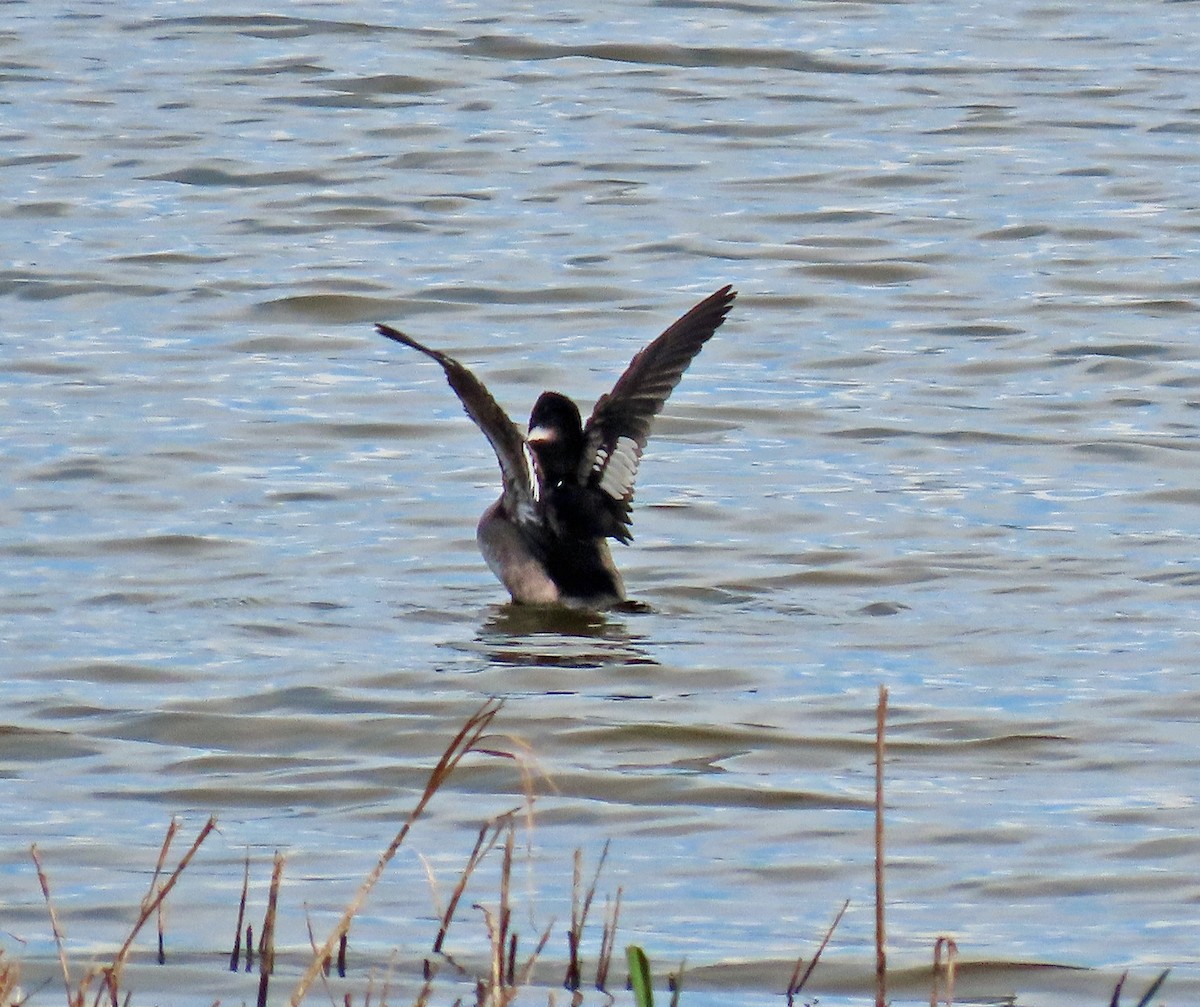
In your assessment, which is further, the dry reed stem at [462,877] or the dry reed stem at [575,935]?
the dry reed stem at [575,935]

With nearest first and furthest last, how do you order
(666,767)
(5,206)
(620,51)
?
1. (666,767)
2. (5,206)
3. (620,51)

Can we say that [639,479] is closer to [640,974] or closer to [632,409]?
[632,409]

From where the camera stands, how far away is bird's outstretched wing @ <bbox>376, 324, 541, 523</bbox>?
355 inches

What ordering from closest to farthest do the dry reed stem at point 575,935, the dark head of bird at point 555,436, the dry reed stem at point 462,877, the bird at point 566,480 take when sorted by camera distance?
the dry reed stem at point 462,877 → the dry reed stem at point 575,935 → the bird at point 566,480 → the dark head of bird at point 555,436

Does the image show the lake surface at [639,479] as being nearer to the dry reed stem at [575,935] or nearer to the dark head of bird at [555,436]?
the dry reed stem at [575,935]

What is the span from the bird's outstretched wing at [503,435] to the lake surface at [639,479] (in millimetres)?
428

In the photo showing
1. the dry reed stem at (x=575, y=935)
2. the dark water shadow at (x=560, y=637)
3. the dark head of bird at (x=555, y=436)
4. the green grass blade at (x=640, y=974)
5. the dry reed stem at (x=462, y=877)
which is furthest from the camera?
the dark head of bird at (x=555, y=436)

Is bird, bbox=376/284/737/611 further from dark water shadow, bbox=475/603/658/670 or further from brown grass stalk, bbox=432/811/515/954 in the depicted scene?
brown grass stalk, bbox=432/811/515/954

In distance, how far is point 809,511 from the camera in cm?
1044

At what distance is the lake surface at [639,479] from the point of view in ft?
19.8

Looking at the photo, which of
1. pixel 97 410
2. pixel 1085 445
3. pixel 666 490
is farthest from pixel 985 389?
pixel 97 410

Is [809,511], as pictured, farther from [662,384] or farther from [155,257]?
[155,257]

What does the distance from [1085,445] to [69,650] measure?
477 centimetres

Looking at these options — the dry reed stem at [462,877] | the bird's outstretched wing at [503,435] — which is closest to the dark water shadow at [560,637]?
the bird's outstretched wing at [503,435]
